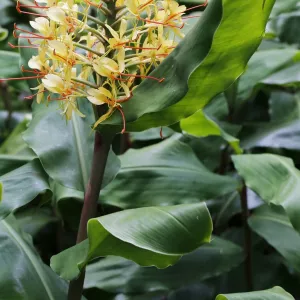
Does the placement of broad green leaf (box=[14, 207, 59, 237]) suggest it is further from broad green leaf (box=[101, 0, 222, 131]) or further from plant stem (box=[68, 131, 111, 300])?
broad green leaf (box=[101, 0, 222, 131])

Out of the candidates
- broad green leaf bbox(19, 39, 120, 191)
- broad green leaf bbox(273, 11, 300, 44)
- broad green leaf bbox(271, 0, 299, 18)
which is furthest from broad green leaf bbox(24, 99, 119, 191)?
broad green leaf bbox(273, 11, 300, 44)

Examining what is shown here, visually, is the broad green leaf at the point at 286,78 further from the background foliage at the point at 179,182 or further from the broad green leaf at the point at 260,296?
the broad green leaf at the point at 260,296

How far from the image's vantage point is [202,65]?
0.58 m

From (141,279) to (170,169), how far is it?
7.0 inches

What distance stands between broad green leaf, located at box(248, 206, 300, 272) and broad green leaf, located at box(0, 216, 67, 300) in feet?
1.09

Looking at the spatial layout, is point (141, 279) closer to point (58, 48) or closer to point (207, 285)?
point (207, 285)

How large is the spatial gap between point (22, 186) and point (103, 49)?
0.20 m

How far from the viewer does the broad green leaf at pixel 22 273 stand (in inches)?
27.1

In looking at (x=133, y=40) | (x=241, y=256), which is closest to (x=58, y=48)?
(x=133, y=40)

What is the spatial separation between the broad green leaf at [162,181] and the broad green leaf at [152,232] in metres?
A: 0.24

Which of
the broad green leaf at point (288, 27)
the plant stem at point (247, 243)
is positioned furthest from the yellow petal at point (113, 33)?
the broad green leaf at point (288, 27)

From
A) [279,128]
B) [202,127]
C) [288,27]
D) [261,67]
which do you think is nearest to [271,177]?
[202,127]

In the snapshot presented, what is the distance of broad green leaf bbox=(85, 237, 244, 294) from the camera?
835 mm

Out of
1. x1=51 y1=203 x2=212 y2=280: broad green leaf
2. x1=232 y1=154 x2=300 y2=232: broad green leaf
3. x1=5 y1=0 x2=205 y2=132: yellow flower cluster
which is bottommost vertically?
x1=232 y1=154 x2=300 y2=232: broad green leaf
